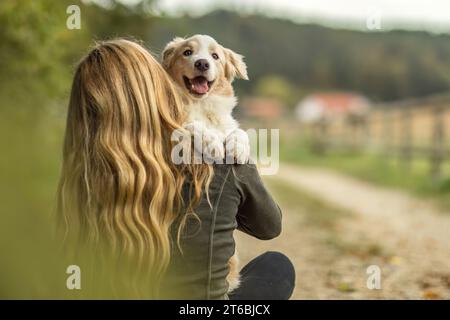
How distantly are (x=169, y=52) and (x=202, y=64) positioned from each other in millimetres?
250

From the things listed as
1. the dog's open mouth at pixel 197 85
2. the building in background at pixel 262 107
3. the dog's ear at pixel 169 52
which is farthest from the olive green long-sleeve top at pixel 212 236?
the building in background at pixel 262 107

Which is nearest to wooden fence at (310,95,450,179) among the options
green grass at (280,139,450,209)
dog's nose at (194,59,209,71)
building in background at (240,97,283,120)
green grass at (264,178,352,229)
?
green grass at (280,139,450,209)

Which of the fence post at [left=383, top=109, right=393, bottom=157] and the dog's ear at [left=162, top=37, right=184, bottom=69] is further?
the fence post at [left=383, top=109, right=393, bottom=157]

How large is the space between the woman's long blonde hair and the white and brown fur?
273 millimetres

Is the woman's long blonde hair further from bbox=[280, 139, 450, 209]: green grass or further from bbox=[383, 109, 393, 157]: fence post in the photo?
bbox=[383, 109, 393, 157]: fence post

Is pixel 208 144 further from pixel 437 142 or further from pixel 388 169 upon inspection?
pixel 388 169

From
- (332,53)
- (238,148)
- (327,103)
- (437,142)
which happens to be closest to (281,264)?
(238,148)

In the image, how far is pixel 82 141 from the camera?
2.02 meters

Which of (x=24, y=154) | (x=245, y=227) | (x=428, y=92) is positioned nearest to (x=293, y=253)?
(x=245, y=227)

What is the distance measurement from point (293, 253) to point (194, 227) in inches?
142

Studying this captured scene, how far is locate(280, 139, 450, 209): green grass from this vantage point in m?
8.87

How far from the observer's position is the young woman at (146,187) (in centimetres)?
195

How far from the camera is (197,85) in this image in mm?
2461

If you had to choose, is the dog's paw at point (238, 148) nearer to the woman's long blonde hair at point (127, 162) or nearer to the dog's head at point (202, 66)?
the woman's long blonde hair at point (127, 162)
